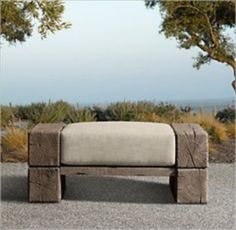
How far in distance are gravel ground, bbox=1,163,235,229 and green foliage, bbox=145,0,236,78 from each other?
7.29 m

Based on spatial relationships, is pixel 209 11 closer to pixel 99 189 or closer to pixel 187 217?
pixel 99 189

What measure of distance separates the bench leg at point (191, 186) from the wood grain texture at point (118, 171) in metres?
0.11

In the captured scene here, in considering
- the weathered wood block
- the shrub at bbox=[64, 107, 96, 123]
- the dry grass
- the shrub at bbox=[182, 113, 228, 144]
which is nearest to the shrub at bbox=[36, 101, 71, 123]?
the shrub at bbox=[64, 107, 96, 123]

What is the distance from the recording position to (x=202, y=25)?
536 inches

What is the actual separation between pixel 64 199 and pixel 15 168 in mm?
2183

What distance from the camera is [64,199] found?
211 inches

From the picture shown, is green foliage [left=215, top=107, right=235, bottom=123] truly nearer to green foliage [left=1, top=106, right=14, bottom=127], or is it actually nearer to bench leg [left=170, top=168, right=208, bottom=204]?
green foliage [left=1, top=106, right=14, bottom=127]

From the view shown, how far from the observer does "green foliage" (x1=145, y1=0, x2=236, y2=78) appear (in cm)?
1323

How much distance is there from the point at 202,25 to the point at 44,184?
30.6ft

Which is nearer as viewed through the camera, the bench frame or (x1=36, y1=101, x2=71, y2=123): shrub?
the bench frame

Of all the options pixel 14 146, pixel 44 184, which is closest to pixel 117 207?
pixel 44 184

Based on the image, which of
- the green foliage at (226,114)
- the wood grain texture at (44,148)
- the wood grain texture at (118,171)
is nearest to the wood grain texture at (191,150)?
the wood grain texture at (118,171)

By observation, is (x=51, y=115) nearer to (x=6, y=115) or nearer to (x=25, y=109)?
(x=6, y=115)

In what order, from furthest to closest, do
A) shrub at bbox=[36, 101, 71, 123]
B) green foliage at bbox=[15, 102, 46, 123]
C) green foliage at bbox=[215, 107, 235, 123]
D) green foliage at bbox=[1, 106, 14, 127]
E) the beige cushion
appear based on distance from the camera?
green foliage at bbox=[215, 107, 235, 123]
green foliage at bbox=[15, 102, 46, 123]
green foliage at bbox=[1, 106, 14, 127]
shrub at bbox=[36, 101, 71, 123]
the beige cushion
